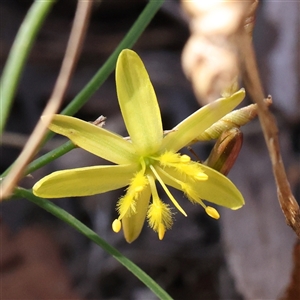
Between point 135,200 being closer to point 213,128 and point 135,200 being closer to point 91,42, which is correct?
point 213,128

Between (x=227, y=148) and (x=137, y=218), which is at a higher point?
(x=227, y=148)

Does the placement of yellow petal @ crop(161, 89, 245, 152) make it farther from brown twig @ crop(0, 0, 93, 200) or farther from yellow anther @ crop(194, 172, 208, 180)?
brown twig @ crop(0, 0, 93, 200)

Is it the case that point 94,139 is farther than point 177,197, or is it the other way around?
point 177,197

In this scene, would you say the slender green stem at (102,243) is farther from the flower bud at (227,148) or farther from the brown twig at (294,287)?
the brown twig at (294,287)

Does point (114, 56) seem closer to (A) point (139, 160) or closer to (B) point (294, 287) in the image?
(A) point (139, 160)

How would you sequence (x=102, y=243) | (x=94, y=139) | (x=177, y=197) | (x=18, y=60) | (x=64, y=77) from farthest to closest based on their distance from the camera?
(x=177, y=197)
(x=102, y=243)
(x=94, y=139)
(x=18, y=60)
(x=64, y=77)

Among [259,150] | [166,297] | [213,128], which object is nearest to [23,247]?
Result: [259,150]

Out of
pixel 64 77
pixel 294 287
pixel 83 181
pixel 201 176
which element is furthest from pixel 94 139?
pixel 294 287

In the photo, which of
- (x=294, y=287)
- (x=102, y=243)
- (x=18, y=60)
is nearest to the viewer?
(x=18, y=60)
